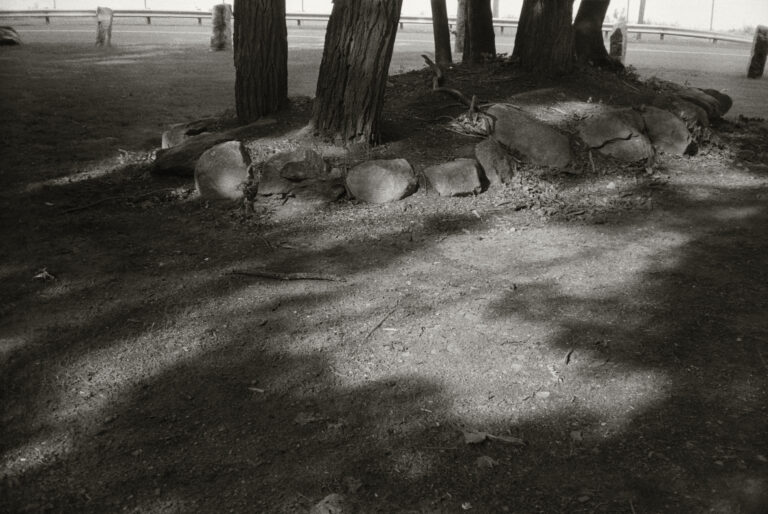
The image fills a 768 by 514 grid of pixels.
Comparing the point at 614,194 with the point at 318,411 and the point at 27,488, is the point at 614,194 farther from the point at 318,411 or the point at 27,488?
the point at 27,488

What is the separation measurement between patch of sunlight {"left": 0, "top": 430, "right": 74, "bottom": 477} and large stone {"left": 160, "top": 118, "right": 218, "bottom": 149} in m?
4.52

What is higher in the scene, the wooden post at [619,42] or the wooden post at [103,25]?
the wooden post at [103,25]

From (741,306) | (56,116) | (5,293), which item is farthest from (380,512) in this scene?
(56,116)

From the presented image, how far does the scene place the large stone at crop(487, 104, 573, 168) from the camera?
6426 millimetres

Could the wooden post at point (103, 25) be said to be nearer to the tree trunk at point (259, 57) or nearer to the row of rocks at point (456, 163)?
the tree trunk at point (259, 57)

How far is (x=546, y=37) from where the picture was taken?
24.9 feet

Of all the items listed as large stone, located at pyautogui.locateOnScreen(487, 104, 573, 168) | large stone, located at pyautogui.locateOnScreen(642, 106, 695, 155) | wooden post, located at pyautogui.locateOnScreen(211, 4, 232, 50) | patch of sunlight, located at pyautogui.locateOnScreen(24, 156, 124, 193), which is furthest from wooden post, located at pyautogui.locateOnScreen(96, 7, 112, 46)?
large stone, located at pyautogui.locateOnScreen(642, 106, 695, 155)

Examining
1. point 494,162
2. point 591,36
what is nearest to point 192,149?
point 494,162

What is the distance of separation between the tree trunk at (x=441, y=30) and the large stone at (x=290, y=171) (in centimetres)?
460

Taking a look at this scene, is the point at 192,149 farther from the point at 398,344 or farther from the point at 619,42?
the point at 619,42

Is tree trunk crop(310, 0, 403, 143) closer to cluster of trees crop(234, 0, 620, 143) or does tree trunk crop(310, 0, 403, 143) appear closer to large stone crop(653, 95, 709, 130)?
cluster of trees crop(234, 0, 620, 143)

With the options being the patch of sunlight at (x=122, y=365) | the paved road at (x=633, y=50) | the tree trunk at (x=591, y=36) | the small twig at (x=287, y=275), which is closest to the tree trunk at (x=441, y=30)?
the paved road at (x=633, y=50)

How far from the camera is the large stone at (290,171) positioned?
589 centimetres

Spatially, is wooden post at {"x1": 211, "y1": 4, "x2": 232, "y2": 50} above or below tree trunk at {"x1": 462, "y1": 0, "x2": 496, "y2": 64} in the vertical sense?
above
